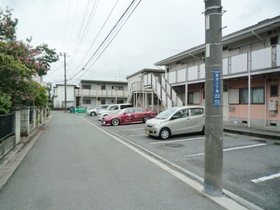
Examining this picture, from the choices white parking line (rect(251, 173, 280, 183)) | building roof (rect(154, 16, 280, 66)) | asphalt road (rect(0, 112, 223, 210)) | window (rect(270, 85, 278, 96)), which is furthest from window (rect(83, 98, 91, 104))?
white parking line (rect(251, 173, 280, 183))

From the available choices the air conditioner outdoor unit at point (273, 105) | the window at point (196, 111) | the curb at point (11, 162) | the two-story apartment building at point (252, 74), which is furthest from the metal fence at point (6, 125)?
the air conditioner outdoor unit at point (273, 105)

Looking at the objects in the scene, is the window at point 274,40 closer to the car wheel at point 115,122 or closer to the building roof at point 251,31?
the building roof at point 251,31

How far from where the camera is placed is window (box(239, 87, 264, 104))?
14.8 metres

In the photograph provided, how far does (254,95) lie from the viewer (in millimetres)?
15375

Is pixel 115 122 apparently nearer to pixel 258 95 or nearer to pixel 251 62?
pixel 258 95

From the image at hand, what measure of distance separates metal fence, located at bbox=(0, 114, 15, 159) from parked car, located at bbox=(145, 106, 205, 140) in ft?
20.2

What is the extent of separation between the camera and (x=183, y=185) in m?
5.32

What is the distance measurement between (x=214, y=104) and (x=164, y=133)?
759 cm

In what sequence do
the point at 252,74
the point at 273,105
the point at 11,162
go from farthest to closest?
the point at 252,74, the point at 273,105, the point at 11,162

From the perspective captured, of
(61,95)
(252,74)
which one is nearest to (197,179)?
(252,74)

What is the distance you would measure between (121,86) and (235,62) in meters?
41.7

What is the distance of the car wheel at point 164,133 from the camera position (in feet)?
39.6

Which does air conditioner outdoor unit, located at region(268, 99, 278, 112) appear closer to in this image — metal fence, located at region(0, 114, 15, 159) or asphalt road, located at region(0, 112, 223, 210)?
asphalt road, located at region(0, 112, 223, 210)

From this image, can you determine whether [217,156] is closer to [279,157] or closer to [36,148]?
[279,157]
